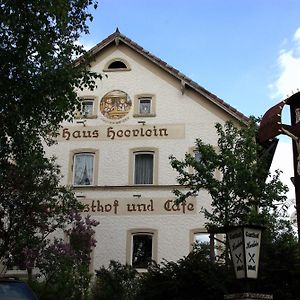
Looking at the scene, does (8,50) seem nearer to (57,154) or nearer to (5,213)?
(5,213)

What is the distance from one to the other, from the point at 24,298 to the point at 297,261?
7.26 metres

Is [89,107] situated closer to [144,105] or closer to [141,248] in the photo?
[144,105]

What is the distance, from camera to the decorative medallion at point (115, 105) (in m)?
25.7

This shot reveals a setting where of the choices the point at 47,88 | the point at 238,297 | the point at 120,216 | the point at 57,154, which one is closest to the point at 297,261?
the point at 238,297

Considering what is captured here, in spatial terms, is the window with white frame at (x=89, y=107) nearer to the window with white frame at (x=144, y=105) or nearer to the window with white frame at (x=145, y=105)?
the window with white frame at (x=144, y=105)

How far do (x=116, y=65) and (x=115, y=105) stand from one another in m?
1.98

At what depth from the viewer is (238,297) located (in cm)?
1033

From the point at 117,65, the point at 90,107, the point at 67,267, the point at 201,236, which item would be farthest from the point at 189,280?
the point at 117,65

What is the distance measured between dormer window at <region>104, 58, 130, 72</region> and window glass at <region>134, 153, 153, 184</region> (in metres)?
4.10

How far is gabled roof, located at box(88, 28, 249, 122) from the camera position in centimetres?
2470

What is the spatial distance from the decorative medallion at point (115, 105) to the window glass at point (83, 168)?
1.94 m

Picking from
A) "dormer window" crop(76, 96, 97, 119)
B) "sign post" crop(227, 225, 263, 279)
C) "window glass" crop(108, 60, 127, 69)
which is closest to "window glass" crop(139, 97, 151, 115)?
"window glass" crop(108, 60, 127, 69)

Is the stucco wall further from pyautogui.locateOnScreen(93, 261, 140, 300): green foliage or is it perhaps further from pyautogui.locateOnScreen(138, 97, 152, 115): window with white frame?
pyautogui.locateOnScreen(93, 261, 140, 300): green foliage

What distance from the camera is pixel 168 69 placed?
84.0 feet
